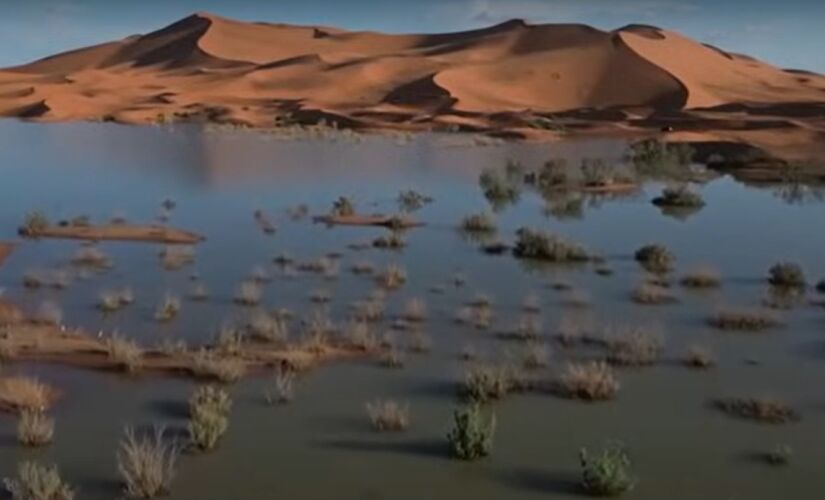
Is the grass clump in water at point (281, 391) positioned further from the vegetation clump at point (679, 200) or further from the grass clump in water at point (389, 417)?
the vegetation clump at point (679, 200)

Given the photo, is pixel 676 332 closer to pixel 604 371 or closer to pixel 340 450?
pixel 604 371

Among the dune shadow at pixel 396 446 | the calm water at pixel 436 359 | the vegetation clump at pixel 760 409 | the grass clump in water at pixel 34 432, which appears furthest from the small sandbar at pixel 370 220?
the grass clump in water at pixel 34 432

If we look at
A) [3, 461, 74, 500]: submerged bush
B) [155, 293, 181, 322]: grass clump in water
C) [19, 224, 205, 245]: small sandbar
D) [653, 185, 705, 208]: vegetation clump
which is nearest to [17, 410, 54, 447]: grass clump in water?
[3, 461, 74, 500]: submerged bush

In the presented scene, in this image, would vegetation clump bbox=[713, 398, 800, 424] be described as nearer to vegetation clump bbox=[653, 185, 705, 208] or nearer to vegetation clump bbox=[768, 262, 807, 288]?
vegetation clump bbox=[768, 262, 807, 288]

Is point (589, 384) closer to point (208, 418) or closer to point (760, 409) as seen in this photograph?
point (760, 409)

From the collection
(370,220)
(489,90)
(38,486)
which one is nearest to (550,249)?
(370,220)
